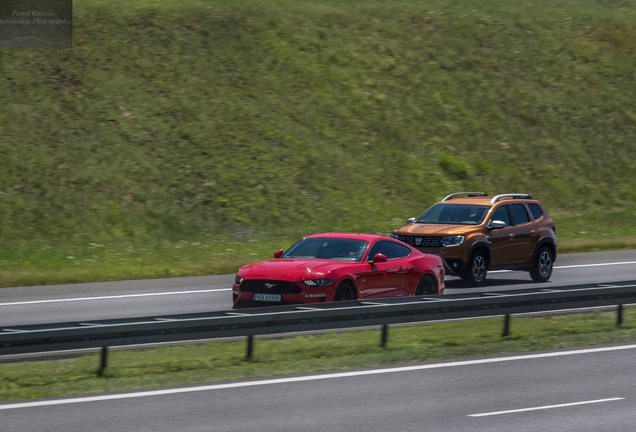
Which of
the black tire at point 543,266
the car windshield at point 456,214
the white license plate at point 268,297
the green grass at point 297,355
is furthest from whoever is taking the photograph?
the black tire at point 543,266

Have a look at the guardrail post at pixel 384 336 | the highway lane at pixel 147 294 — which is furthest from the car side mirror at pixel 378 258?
the highway lane at pixel 147 294

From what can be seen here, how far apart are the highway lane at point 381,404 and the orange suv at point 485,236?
8792 mm

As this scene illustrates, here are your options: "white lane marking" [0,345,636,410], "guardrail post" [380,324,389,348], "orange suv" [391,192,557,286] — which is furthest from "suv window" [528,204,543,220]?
"guardrail post" [380,324,389,348]

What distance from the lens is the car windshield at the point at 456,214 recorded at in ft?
71.8

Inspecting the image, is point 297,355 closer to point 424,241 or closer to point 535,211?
point 424,241

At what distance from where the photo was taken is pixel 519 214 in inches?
891

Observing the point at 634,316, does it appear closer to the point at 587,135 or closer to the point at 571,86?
the point at 587,135

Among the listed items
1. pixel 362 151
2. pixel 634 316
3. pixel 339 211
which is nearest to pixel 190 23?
pixel 362 151

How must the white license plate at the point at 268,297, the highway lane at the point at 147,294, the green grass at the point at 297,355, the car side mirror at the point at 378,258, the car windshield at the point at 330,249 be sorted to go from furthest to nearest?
the highway lane at the point at 147,294
the car windshield at the point at 330,249
the car side mirror at the point at 378,258
the white license plate at the point at 268,297
the green grass at the point at 297,355

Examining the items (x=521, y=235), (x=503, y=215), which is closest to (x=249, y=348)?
(x=503, y=215)

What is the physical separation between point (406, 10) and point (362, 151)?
12326mm

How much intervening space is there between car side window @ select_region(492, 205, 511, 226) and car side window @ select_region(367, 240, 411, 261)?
5.07 meters

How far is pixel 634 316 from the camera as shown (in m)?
16.9

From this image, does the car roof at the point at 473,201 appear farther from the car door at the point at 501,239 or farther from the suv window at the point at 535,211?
the suv window at the point at 535,211
